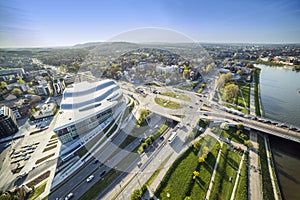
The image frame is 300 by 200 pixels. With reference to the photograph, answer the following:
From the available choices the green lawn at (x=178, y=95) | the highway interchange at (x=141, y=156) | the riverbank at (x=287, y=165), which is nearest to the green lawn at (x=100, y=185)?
the highway interchange at (x=141, y=156)

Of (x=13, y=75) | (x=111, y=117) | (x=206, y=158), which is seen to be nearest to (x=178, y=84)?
(x=111, y=117)

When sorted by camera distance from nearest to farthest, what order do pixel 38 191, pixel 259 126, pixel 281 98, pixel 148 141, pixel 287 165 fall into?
1. pixel 38 191
2. pixel 287 165
3. pixel 148 141
4. pixel 259 126
5. pixel 281 98

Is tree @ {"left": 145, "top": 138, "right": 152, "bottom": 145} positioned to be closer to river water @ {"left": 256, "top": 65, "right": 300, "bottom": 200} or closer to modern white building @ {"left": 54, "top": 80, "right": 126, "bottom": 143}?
modern white building @ {"left": 54, "top": 80, "right": 126, "bottom": 143}

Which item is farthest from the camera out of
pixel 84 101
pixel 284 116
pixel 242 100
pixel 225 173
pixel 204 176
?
pixel 242 100

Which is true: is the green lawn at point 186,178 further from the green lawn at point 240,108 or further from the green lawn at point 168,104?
the green lawn at point 240,108

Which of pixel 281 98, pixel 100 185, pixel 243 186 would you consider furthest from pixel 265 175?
pixel 281 98

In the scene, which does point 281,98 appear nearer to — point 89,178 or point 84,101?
point 89,178
